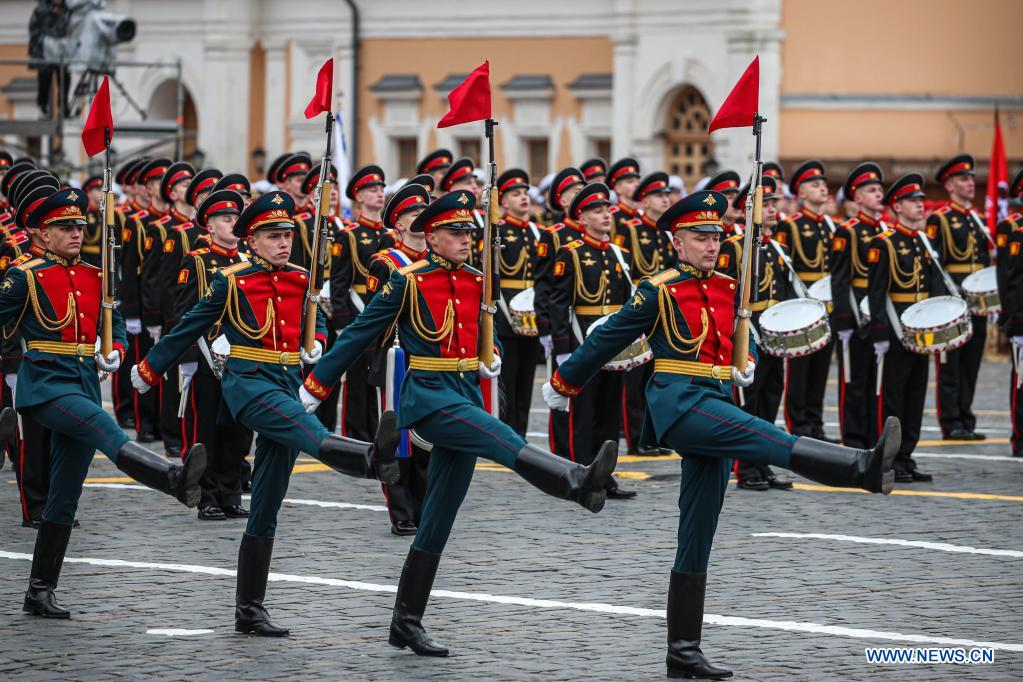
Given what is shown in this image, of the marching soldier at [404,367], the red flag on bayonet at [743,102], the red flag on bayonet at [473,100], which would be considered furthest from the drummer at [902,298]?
the red flag on bayonet at [473,100]

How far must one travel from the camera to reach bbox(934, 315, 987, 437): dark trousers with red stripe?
16.3m

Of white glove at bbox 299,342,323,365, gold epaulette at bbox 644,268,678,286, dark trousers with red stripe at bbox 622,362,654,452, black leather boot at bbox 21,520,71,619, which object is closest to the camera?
gold epaulette at bbox 644,268,678,286

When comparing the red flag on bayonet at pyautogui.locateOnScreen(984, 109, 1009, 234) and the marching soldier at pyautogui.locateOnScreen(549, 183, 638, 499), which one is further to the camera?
the red flag on bayonet at pyautogui.locateOnScreen(984, 109, 1009, 234)

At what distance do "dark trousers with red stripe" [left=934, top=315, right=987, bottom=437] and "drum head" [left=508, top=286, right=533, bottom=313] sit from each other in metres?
3.52

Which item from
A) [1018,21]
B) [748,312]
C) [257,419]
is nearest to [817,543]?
[748,312]

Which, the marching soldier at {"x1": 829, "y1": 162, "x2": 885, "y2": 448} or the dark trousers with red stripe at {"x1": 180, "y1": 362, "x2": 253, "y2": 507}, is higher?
the marching soldier at {"x1": 829, "y1": 162, "x2": 885, "y2": 448}

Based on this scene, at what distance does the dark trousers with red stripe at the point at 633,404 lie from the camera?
15461mm

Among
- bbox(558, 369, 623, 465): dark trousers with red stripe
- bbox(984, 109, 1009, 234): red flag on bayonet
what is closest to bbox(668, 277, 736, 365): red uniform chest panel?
bbox(558, 369, 623, 465): dark trousers with red stripe

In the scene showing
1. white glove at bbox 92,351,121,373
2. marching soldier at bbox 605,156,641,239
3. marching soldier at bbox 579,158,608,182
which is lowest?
white glove at bbox 92,351,121,373

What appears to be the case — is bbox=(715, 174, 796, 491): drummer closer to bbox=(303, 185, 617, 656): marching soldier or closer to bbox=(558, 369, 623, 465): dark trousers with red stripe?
bbox=(558, 369, 623, 465): dark trousers with red stripe

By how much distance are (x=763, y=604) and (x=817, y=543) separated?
179 cm

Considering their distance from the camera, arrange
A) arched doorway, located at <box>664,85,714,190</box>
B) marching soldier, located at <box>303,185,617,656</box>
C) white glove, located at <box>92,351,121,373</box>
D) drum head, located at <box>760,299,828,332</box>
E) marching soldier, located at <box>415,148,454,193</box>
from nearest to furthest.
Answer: marching soldier, located at <box>303,185,617,656</box> → white glove, located at <box>92,351,121,373</box> → drum head, located at <box>760,299,828,332</box> → marching soldier, located at <box>415,148,454,193</box> → arched doorway, located at <box>664,85,714,190</box>

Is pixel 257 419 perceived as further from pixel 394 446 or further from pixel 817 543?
pixel 817 543

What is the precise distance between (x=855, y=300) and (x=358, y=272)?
3.62 metres
